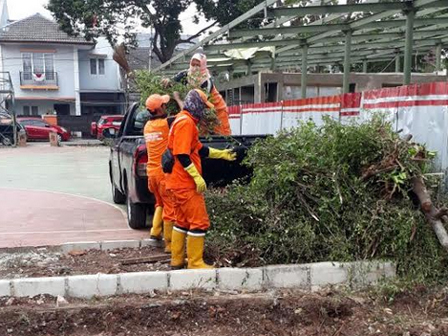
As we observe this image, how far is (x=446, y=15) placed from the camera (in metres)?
10.8

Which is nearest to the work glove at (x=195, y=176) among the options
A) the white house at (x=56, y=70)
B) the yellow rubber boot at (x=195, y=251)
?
the yellow rubber boot at (x=195, y=251)

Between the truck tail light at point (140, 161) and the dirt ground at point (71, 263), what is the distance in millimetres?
1021

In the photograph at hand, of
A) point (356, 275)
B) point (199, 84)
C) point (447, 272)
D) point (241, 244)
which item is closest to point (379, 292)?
point (356, 275)

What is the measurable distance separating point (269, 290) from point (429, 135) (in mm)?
2718

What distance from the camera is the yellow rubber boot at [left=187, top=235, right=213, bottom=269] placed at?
16.0ft

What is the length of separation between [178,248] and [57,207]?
180 inches

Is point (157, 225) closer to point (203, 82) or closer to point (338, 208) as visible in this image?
point (203, 82)

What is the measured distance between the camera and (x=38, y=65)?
Answer: 3838 cm

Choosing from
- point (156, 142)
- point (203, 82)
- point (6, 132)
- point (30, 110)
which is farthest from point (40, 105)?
point (156, 142)

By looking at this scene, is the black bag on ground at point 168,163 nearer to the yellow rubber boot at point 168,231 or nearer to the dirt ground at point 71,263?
the yellow rubber boot at point 168,231

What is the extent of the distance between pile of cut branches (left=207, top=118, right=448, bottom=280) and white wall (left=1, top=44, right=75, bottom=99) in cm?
3608

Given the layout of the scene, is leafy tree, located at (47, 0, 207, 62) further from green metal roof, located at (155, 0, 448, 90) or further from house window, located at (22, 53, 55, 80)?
green metal roof, located at (155, 0, 448, 90)

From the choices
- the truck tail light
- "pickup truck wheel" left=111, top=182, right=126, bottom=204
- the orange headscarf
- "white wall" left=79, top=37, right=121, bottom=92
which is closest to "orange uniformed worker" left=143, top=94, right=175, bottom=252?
the truck tail light

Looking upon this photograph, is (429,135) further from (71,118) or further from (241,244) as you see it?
(71,118)
